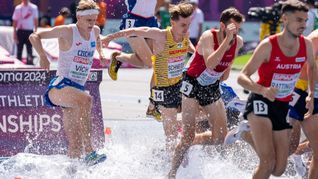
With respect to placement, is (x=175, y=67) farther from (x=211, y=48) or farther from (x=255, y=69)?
(x=255, y=69)

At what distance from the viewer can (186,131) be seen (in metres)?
11.4

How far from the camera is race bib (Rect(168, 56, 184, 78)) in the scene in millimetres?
12125

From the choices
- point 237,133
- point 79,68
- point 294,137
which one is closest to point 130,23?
point 79,68

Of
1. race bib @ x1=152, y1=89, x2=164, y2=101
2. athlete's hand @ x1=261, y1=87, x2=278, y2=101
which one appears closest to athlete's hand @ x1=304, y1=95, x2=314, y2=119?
athlete's hand @ x1=261, y1=87, x2=278, y2=101

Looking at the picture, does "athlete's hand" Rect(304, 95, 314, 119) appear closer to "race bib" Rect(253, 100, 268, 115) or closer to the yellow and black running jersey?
"race bib" Rect(253, 100, 268, 115)

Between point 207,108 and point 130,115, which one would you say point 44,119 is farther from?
point 130,115

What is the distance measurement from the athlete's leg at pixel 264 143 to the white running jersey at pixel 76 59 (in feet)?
8.49

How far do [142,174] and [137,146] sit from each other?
1169 millimetres

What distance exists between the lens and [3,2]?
34.9 meters

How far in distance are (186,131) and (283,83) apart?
1.87 m

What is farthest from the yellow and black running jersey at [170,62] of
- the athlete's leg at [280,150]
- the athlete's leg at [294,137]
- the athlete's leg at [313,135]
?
the athlete's leg at [280,150]

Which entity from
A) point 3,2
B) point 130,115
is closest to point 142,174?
point 130,115

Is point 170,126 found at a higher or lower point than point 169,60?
lower

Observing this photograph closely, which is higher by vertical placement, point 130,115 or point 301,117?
point 301,117
